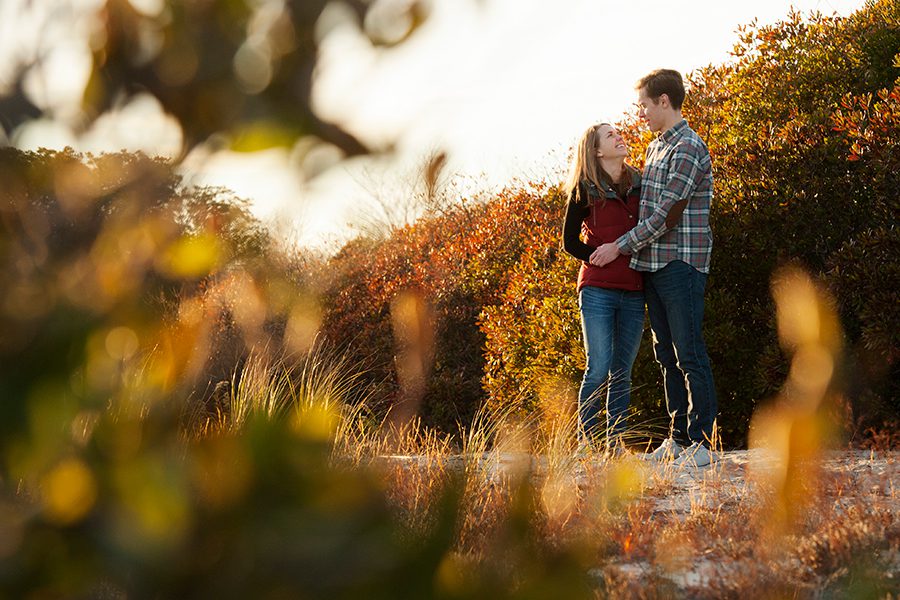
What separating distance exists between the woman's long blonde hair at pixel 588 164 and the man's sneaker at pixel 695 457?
136 centimetres

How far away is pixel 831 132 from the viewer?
223 inches

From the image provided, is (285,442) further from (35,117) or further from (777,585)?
(777,585)

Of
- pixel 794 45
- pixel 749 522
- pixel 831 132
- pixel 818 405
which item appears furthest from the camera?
pixel 794 45

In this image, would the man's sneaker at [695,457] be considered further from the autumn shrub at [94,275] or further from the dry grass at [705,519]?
the autumn shrub at [94,275]

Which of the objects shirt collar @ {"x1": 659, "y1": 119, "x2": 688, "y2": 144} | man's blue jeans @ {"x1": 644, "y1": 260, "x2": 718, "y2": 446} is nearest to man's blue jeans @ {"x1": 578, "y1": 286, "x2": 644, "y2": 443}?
man's blue jeans @ {"x1": 644, "y1": 260, "x2": 718, "y2": 446}

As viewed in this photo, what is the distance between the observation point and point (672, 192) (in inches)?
178

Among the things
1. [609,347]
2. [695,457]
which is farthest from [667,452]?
[609,347]

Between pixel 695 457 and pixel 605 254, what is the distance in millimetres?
1089

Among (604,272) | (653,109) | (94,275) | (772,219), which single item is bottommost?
→ (94,275)

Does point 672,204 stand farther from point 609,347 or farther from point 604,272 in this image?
point 609,347

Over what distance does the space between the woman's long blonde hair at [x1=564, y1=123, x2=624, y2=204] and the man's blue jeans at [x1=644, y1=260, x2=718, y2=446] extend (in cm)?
55

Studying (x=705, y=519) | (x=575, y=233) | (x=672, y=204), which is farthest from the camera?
(x=575, y=233)

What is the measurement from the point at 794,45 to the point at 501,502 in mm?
4313

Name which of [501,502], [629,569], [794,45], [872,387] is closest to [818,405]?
[629,569]
